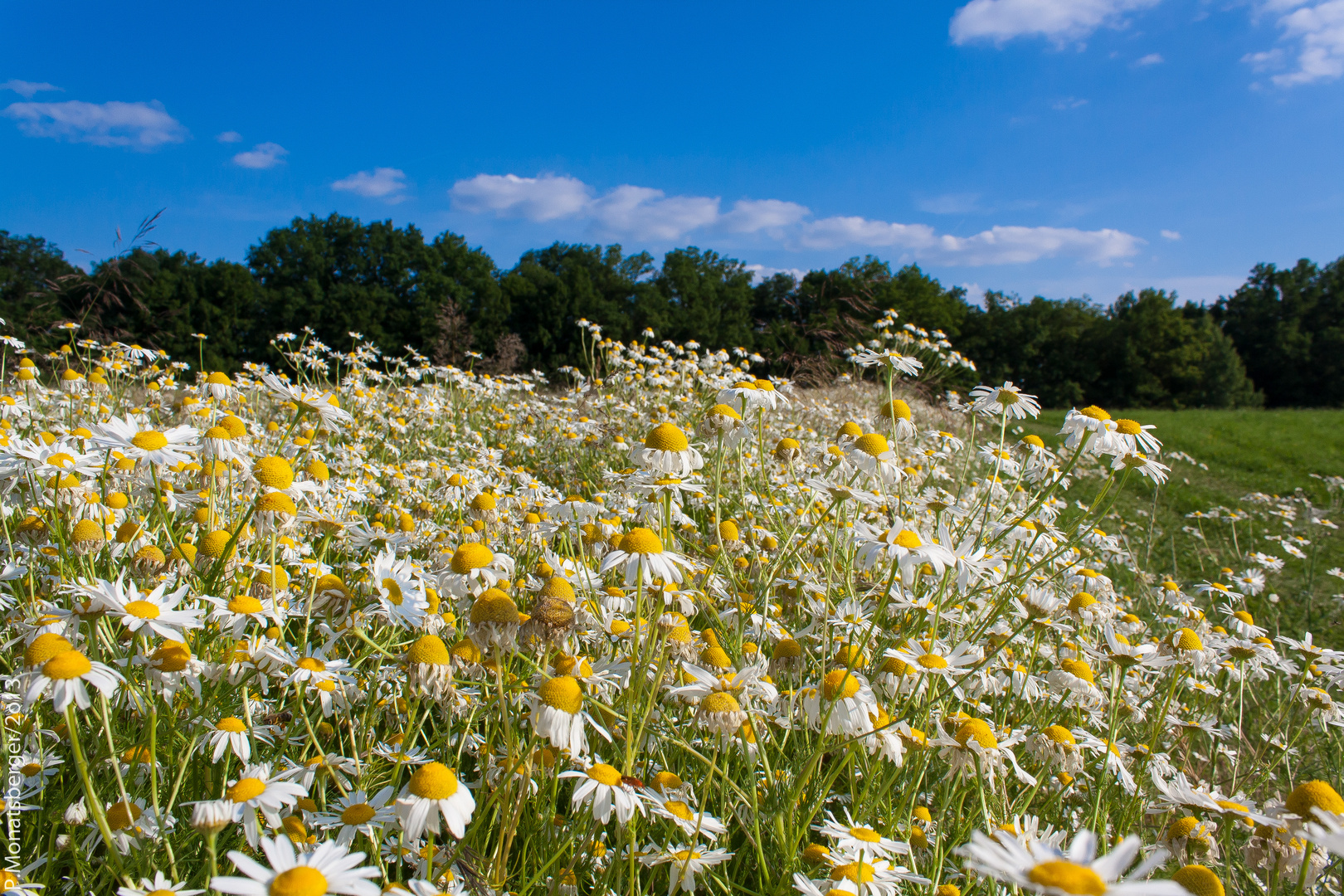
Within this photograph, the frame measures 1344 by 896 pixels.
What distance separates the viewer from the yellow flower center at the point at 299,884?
2.80 feet

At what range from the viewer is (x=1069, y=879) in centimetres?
71

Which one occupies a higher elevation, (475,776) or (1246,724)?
(475,776)

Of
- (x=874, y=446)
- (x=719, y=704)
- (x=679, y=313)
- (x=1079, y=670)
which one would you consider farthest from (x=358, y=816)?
(x=679, y=313)

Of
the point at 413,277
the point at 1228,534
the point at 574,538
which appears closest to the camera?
the point at 574,538

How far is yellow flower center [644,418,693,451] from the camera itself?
1884 mm

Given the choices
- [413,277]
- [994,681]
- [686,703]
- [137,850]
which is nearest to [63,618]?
[137,850]

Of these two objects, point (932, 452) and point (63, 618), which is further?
point (932, 452)

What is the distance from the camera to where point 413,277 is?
42719 millimetres

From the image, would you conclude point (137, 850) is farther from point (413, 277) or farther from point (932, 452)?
point (413, 277)

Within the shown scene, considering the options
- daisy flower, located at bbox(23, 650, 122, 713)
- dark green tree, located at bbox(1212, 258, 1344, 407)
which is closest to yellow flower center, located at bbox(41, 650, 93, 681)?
daisy flower, located at bbox(23, 650, 122, 713)

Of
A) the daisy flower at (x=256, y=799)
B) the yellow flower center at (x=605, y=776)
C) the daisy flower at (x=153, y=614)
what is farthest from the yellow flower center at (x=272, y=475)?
the yellow flower center at (x=605, y=776)

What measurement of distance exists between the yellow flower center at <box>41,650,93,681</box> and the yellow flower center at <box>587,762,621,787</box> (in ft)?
3.11

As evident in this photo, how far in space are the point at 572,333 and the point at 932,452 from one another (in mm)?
33581

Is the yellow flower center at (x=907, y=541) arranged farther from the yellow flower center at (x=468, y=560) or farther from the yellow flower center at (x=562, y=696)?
the yellow flower center at (x=468, y=560)
